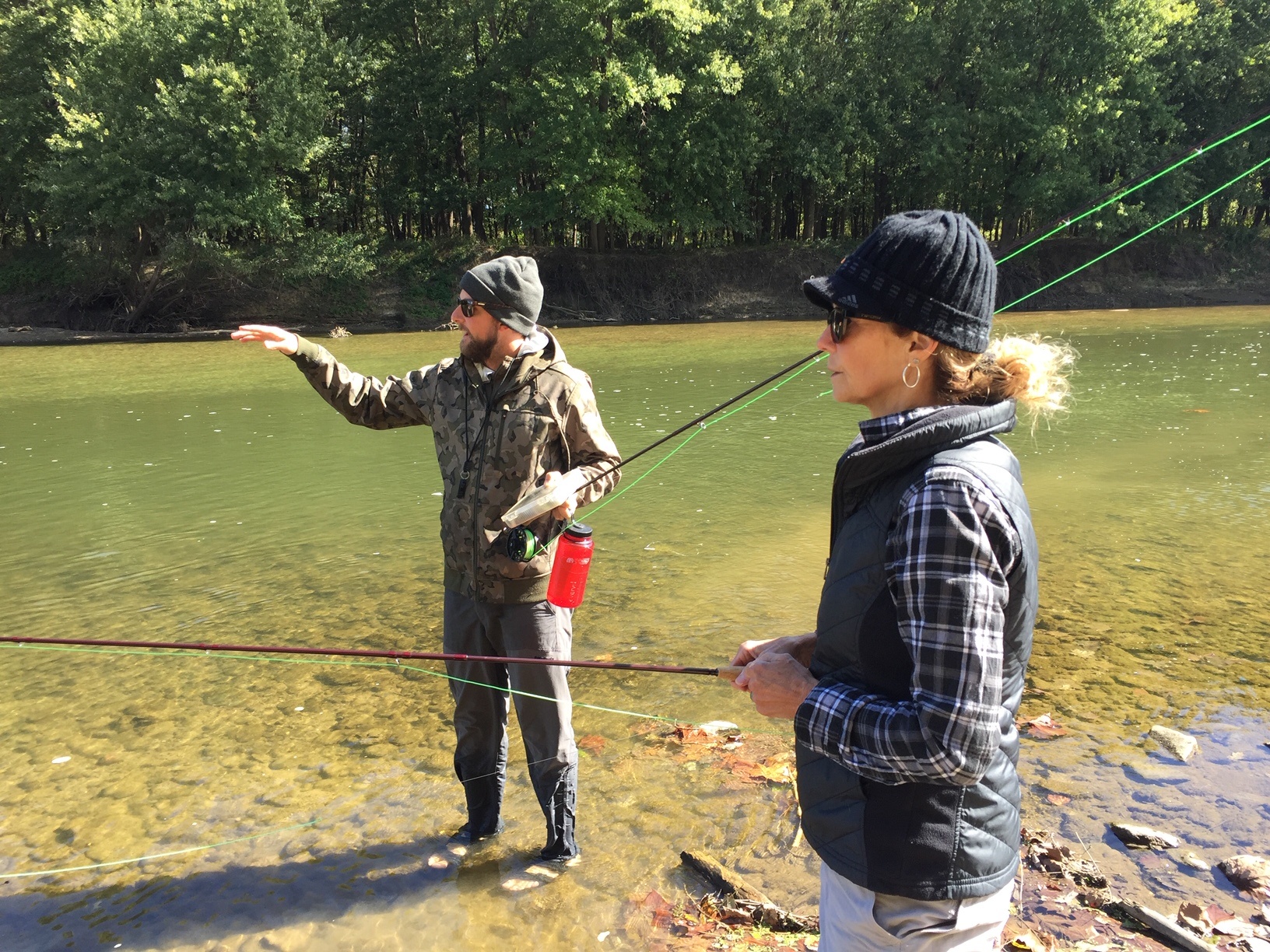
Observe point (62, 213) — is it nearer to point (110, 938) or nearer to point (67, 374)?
point (67, 374)

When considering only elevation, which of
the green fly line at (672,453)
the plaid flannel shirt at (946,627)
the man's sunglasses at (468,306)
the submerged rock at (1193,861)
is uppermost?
the man's sunglasses at (468,306)

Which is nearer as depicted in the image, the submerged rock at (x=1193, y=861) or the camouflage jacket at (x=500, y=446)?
the camouflage jacket at (x=500, y=446)

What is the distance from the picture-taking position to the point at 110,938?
11.6 ft

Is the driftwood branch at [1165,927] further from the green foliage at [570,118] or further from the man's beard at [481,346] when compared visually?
the green foliage at [570,118]

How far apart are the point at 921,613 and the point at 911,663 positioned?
122mm

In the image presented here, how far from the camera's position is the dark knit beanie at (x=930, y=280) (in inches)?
66.4

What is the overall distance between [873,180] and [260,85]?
2312 centimetres

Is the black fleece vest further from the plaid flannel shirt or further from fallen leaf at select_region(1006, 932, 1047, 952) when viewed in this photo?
fallen leaf at select_region(1006, 932, 1047, 952)

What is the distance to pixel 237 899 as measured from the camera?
375 cm

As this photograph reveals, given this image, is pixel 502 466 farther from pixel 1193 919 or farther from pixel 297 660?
pixel 297 660

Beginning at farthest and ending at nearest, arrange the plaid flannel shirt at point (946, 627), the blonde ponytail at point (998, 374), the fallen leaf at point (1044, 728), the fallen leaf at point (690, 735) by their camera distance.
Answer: the fallen leaf at point (690, 735)
the fallen leaf at point (1044, 728)
the blonde ponytail at point (998, 374)
the plaid flannel shirt at point (946, 627)

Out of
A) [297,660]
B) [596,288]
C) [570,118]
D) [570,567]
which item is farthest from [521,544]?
[570,118]

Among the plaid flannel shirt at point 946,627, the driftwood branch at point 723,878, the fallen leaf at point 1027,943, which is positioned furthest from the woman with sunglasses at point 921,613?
the driftwood branch at point 723,878

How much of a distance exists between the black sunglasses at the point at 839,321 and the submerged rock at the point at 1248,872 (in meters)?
2.95
